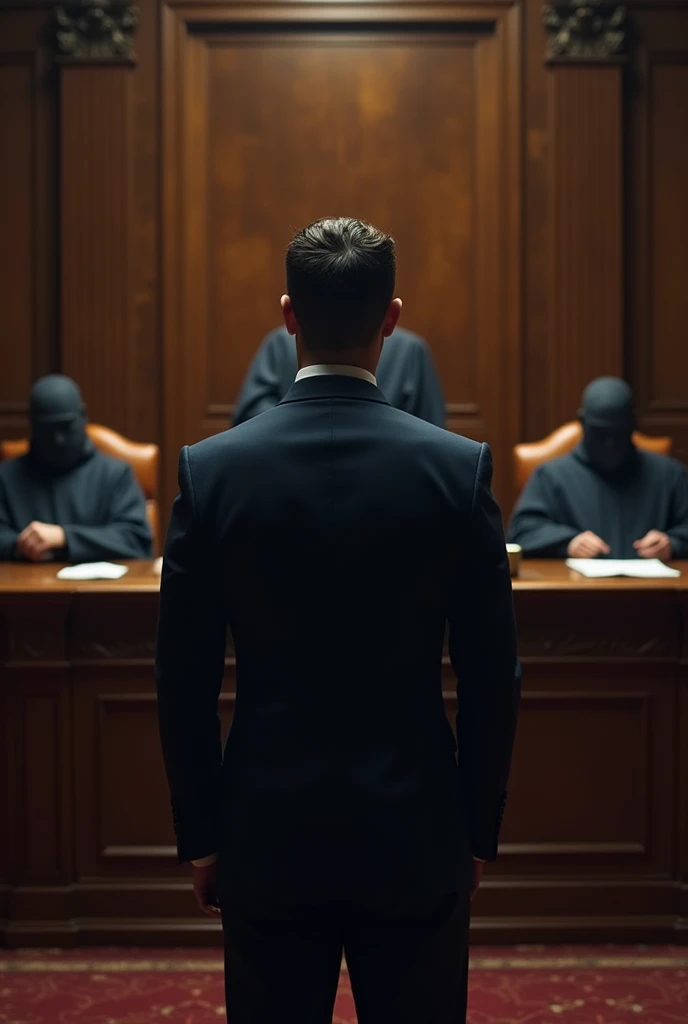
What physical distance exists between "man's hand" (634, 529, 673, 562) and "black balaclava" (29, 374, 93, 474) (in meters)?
2.17

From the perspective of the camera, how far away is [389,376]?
532 centimetres

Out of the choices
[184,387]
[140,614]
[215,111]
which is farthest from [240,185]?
[140,614]

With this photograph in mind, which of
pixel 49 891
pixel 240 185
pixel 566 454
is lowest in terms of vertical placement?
pixel 49 891

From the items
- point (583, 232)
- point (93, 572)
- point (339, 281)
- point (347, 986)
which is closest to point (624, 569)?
point (347, 986)

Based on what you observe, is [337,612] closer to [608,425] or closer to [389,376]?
[608,425]

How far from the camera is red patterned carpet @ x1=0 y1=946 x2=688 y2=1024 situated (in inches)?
123

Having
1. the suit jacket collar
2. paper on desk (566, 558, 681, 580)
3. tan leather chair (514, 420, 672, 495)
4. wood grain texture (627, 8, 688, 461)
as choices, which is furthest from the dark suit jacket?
wood grain texture (627, 8, 688, 461)

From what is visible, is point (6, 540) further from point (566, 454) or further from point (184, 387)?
point (566, 454)

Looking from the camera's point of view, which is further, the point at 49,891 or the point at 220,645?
the point at 49,891

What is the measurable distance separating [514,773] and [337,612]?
88.5 inches

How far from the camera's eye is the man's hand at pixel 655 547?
15.2 ft

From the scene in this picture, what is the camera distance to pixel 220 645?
5.67 feet

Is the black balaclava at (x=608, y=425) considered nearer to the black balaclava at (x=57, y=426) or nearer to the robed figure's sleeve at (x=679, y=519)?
the robed figure's sleeve at (x=679, y=519)

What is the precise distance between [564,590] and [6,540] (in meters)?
2.13
